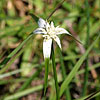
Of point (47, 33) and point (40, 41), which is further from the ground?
point (40, 41)

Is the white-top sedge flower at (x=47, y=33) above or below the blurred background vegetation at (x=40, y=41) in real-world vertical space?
below

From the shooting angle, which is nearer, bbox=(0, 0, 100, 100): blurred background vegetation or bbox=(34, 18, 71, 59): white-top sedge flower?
bbox=(34, 18, 71, 59): white-top sedge flower

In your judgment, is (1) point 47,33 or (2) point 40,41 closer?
(1) point 47,33

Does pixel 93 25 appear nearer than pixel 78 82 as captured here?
No

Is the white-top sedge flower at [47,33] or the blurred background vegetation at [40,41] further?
the blurred background vegetation at [40,41]

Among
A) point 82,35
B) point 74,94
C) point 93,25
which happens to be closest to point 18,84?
point 74,94

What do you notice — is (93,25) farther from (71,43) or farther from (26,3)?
(26,3)

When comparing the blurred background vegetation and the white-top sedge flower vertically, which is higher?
the blurred background vegetation

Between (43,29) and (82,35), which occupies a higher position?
(82,35)
